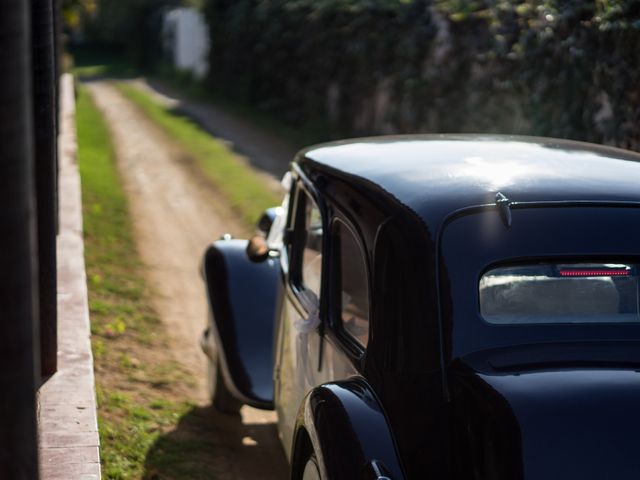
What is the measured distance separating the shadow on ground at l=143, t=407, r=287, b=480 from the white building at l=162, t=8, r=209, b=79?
25413mm

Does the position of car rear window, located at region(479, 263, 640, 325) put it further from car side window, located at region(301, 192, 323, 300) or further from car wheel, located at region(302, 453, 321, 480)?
car side window, located at region(301, 192, 323, 300)

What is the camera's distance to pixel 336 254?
3.86m

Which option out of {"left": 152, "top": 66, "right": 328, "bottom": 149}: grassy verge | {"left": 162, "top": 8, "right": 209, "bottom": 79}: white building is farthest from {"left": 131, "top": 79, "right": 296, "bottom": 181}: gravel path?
{"left": 162, "top": 8, "right": 209, "bottom": 79}: white building

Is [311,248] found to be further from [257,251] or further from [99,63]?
[99,63]

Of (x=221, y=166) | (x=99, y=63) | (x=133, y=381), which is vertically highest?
(x=133, y=381)

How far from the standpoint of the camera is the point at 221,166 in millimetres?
15773

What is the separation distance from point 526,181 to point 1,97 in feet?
6.53

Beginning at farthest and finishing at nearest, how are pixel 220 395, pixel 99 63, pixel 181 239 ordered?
pixel 99 63, pixel 181 239, pixel 220 395

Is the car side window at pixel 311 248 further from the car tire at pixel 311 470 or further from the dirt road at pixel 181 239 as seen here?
the dirt road at pixel 181 239

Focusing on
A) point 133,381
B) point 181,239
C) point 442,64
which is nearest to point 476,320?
point 133,381

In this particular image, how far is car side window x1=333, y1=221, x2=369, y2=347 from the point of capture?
12.0 ft

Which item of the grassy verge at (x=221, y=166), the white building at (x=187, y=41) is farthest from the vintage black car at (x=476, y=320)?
the white building at (x=187, y=41)

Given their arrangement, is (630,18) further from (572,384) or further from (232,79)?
(232,79)

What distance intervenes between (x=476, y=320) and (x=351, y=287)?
0.92 metres
